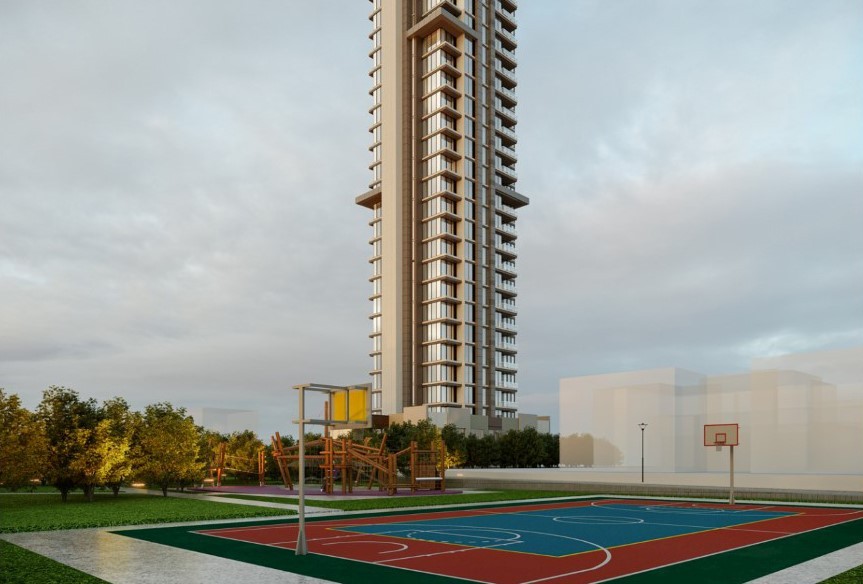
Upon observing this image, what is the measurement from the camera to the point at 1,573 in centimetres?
1441

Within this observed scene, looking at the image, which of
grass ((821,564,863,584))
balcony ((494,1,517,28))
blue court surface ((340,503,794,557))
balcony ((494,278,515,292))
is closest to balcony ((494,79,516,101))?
balcony ((494,1,517,28))

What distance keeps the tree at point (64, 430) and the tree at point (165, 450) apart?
2800 millimetres

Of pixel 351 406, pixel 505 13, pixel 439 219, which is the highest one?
pixel 505 13

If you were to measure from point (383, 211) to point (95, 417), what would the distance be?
73229 mm

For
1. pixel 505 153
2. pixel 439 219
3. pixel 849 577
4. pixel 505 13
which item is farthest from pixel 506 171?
pixel 849 577

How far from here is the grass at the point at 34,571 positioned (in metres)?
13.7

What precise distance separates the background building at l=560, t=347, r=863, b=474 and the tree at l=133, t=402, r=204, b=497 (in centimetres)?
2550

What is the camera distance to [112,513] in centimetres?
2780

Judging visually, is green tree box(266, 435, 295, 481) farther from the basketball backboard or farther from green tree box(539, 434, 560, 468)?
green tree box(539, 434, 560, 468)

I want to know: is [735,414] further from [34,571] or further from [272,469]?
[34,571]

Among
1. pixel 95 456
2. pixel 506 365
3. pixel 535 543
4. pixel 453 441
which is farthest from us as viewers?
pixel 506 365

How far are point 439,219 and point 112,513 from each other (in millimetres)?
78246

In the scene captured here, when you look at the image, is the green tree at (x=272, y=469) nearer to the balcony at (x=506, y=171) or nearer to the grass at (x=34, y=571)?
Result: the grass at (x=34, y=571)

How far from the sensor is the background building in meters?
38.3
